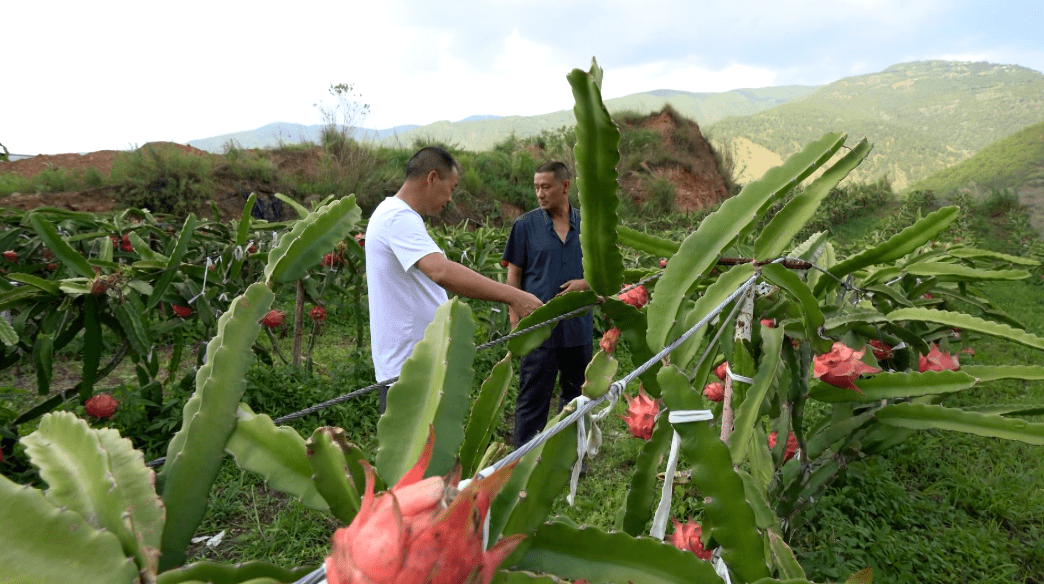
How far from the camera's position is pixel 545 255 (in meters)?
2.04

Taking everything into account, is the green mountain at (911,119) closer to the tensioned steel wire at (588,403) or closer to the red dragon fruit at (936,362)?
the red dragon fruit at (936,362)

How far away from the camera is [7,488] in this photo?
333mm

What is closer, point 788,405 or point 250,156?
point 788,405

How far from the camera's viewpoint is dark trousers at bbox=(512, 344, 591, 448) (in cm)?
196

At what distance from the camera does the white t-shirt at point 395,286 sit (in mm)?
1493

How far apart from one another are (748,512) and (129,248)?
8.46ft

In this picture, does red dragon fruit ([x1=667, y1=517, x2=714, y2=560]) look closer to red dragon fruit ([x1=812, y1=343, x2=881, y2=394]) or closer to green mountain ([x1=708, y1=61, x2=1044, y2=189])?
red dragon fruit ([x1=812, y1=343, x2=881, y2=394])

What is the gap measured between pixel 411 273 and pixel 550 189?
2.32 feet

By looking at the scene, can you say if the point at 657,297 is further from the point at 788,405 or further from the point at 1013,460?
the point at 1013,460

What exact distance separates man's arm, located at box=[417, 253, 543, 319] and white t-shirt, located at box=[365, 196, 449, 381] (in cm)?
5

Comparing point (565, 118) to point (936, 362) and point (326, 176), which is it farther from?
point (936, 362)

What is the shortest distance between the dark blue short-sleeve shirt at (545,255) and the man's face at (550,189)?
55 millimetres

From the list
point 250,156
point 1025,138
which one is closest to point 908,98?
point 1025,138

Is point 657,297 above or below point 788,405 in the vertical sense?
above
